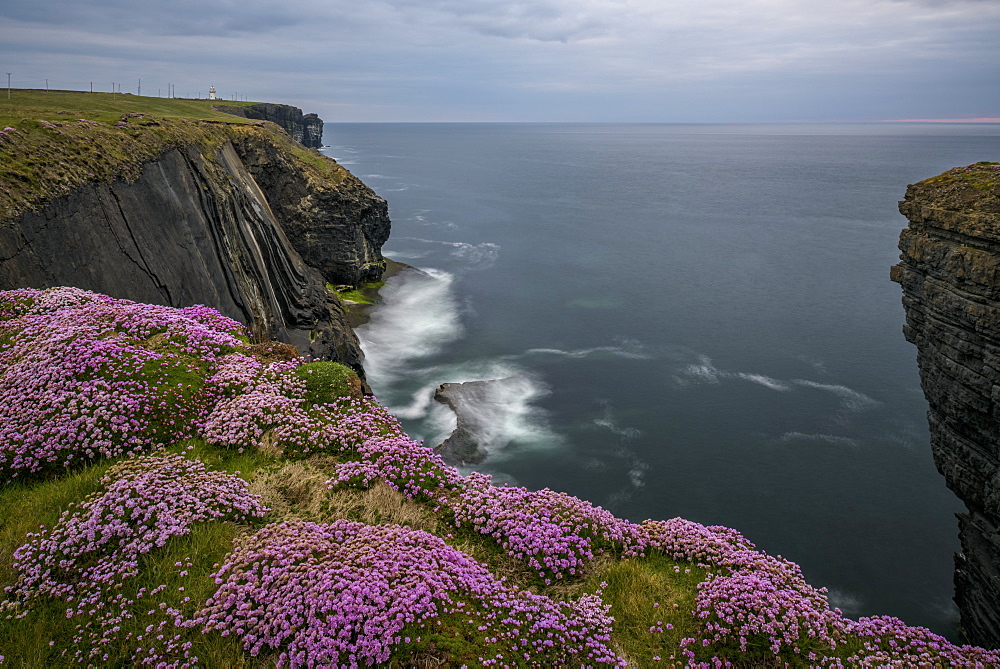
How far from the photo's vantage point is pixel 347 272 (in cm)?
6825

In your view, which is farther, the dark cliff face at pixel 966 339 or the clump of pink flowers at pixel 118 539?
the dark cliff face at pixel 966 339

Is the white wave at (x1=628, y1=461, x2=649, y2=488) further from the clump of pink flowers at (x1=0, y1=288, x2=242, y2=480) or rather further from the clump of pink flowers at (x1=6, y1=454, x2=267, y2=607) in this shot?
the clump of pink flowers at (x1=6, y1=454, x2=267, y2=607)

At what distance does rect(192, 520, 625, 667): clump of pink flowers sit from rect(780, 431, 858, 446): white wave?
34.1m

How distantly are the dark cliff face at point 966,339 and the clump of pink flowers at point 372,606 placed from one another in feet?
52.5

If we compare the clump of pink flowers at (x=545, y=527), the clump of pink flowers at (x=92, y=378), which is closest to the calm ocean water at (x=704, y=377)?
the clump of pink flowers at (x=545, y=527)

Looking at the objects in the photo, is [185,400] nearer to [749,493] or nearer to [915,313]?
[915,313]

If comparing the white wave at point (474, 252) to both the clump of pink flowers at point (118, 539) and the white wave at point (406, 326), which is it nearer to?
the white wave at point (406, 326)

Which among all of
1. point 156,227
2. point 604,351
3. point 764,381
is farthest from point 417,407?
point 764,381

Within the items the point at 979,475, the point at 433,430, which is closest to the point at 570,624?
the point at 979,475

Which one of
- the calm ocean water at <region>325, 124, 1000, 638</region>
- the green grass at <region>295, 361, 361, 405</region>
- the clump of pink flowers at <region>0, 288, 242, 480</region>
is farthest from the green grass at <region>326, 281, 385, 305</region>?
the green grass at <region>295, 361, 361, 405</region>

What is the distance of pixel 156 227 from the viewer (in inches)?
1172

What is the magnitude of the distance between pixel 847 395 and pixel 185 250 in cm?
4394

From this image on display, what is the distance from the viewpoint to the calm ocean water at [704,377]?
33969 millimetres

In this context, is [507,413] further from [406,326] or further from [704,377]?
[406,326]
